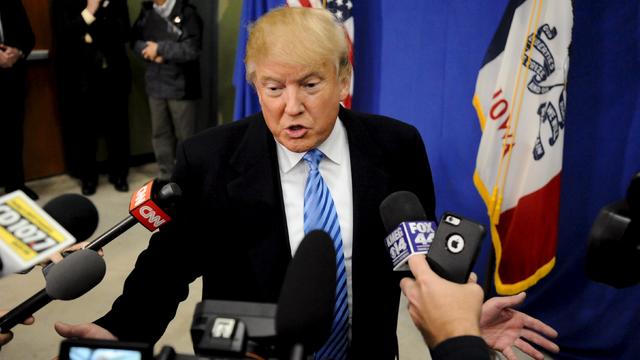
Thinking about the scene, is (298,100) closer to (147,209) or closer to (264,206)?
(264,206)

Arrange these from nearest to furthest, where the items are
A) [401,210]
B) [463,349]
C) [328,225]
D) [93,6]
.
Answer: [463,349]
[401,210]
[328,225]
[93,6]

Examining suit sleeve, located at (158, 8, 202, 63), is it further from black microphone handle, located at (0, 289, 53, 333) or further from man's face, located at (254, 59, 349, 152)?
black microphone handle, located at (0, 289, 53, 333)

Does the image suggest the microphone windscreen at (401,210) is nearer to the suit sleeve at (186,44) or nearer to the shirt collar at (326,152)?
the shirt collar at (326,152)

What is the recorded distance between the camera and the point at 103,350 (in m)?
0.78

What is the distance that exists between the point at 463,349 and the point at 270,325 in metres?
0.30

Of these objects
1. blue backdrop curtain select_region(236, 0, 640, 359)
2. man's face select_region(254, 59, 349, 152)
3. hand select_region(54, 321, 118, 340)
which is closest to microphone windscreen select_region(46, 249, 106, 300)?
hand select_region(54, 321, 118, 340)

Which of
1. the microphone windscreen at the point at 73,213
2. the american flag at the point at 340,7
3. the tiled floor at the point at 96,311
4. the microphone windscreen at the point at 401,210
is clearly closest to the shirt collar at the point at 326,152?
the microphone windscreen at the point at 401,210

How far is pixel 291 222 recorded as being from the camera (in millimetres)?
1396

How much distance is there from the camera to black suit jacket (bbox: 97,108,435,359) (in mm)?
1383

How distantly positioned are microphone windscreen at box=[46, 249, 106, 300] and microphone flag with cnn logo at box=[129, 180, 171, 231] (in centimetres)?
12

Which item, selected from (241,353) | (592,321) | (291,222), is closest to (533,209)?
(592,321)

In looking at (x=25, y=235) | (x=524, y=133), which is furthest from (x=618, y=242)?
(x=524, y=133)

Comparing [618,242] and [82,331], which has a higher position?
[618,242]

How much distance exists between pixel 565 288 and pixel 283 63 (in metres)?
2.34
